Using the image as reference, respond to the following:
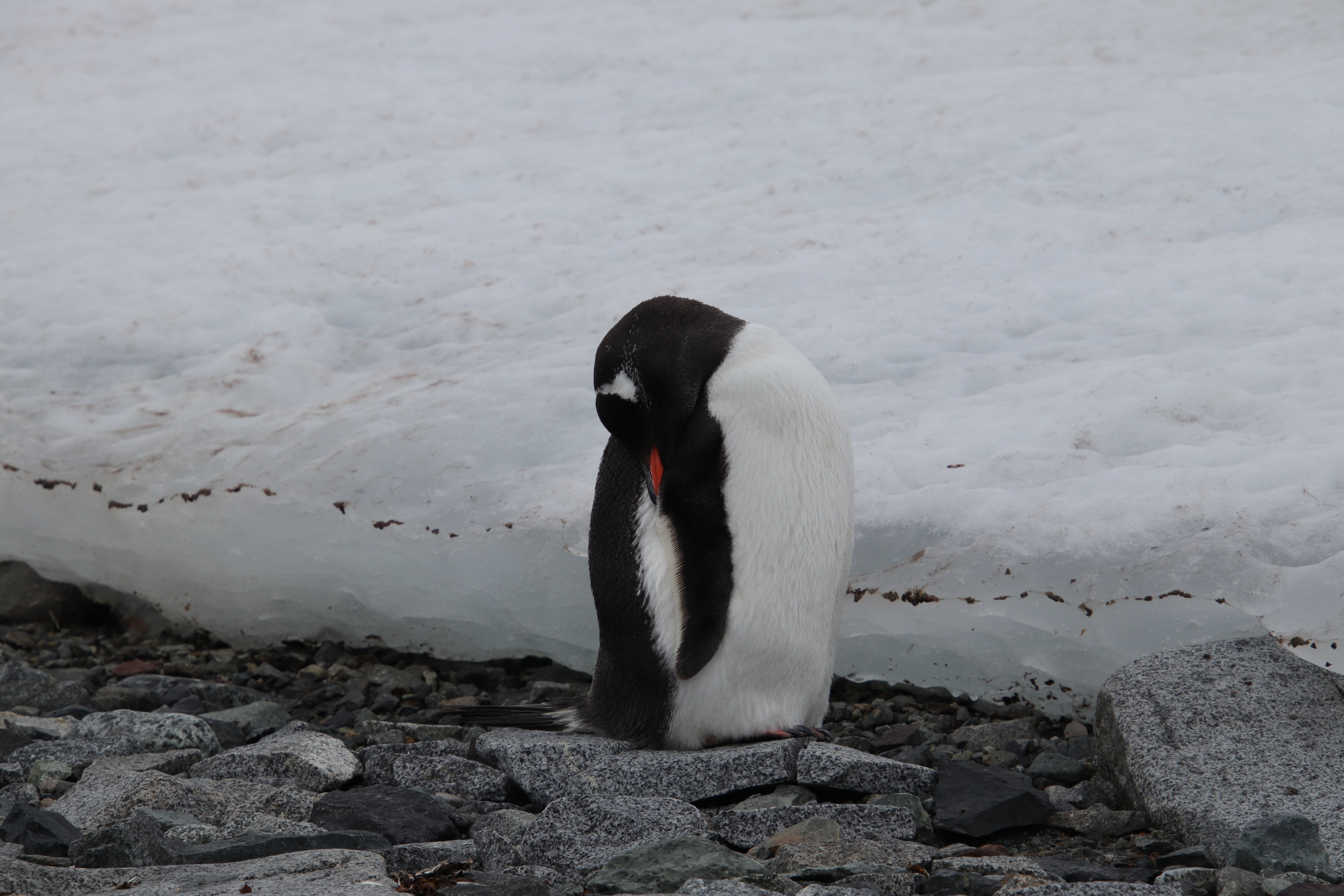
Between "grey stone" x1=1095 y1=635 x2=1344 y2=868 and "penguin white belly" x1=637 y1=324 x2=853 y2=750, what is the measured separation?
76 cm

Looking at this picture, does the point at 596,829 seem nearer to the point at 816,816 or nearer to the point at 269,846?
the point at 816,816

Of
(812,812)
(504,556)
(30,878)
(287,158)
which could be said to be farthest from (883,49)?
(30,878)

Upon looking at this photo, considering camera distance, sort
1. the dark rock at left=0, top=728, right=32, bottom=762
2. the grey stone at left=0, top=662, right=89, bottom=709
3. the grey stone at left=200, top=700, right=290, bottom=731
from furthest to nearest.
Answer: the grey stone at left=0, top=662, right=89, bottom=709 → the grey stone at left=200, top=700, right=290, bottom=731 → the dark rock at left=0, top=728, right=32, bottom=762

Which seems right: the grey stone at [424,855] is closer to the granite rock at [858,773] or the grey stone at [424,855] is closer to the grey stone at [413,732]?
the granite rock at [858,773]

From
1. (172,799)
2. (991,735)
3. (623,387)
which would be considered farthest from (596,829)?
(991,735)

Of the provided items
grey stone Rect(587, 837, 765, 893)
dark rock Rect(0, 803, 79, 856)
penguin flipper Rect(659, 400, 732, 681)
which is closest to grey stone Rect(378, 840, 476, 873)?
grey stone Rect(587, 837, 765, 893)

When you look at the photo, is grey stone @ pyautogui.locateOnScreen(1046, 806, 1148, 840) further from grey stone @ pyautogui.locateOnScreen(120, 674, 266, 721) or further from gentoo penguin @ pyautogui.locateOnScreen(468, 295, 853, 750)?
grey stone @ pyautogui.locateOnScreen(120, 674, 266, 721)

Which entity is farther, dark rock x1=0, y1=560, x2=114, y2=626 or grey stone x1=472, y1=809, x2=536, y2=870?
dark rock x1=0, y1=560, x2=114, y2=626

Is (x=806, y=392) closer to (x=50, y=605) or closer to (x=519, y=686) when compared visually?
(x=519, y=686)

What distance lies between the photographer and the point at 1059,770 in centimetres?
281

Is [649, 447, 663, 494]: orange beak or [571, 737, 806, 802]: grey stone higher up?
[649, 447, 663, 494]: orange beak

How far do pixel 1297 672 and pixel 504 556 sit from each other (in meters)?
2.35

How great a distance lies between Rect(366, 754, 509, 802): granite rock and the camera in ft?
8.87

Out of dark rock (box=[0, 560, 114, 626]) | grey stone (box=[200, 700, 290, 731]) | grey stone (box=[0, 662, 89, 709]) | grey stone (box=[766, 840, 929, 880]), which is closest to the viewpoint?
grey stone (box=[766, 840, 929, 880])
